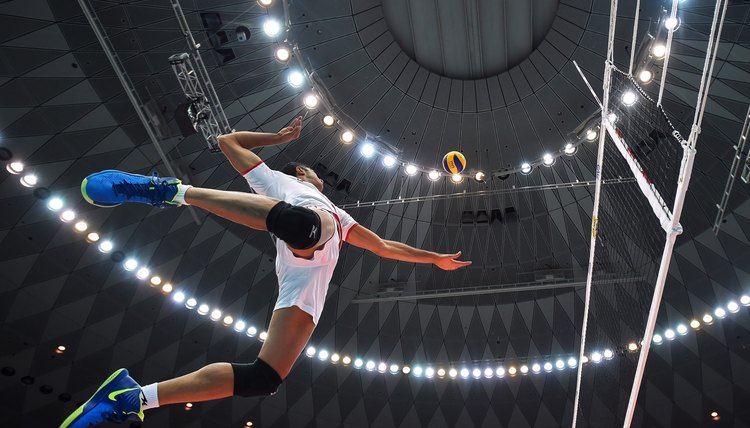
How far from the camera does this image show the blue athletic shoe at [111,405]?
485cm

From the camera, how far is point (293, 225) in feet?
16.3

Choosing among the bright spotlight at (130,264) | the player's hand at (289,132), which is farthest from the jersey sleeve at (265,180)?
the bright spotlight at (130,264)

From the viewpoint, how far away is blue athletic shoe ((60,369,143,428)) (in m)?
4.85

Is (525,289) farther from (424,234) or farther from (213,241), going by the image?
(213,241)

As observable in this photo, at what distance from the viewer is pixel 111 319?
23875 mm

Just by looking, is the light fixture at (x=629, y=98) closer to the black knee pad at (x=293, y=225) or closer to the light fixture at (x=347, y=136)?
the light fixture at (x=347, y=136)

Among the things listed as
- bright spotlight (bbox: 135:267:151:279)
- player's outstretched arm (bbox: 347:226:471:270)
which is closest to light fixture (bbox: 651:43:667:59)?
player's outstretched arm (bbox: 347:226:471:270)

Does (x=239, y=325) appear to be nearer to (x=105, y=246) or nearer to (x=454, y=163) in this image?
(x=105, y=246)

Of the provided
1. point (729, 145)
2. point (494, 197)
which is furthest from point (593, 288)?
point (729, 145)

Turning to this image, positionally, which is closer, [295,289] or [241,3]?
[295,289]

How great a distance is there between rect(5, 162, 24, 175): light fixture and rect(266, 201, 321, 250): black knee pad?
17445mm

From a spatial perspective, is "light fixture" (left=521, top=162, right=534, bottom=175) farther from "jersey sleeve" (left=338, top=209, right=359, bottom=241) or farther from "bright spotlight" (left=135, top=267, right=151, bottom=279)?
"bright spotlight" (left=135, top=267, right=151, bottom=279)

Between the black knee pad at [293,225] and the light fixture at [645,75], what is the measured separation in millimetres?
16928

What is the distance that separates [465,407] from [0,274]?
2381cm
